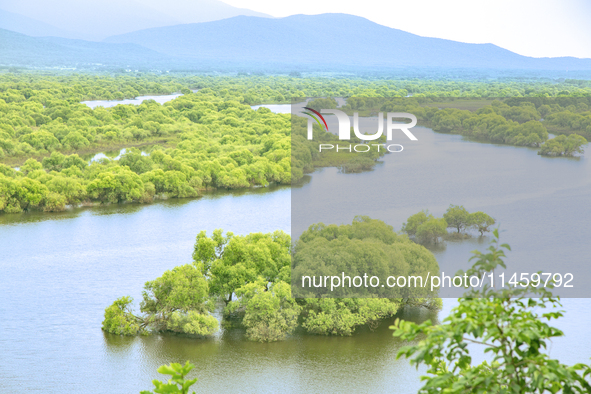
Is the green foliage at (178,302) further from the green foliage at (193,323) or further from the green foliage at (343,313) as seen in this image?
the green foliage at (343,313)

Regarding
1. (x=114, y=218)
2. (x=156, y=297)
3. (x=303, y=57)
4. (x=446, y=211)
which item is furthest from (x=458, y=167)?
(x=303, y=57)

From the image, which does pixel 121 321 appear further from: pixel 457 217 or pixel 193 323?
pixel 457 217

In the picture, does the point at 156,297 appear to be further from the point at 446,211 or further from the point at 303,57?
the point at 303,57

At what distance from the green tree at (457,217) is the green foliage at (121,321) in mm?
9829

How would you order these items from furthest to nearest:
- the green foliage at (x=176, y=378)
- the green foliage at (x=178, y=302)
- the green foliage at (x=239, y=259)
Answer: the green foliage at (x=239, y=259), the green foliage at (x=178, y=302), the green foliage at (x=176, y=378)

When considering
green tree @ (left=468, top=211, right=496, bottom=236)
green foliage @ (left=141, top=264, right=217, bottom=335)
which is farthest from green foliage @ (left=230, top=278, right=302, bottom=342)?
green tree @ (left=468, top=211, right=496, bottom=236)

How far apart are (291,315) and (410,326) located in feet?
48.9

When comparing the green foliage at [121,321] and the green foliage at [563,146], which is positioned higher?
the green foliage at [563,146]

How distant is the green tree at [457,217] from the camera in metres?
15.7

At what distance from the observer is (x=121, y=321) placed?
19484 mm

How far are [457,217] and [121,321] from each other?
10.4 meters

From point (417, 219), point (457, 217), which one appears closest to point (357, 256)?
point (417, 219)

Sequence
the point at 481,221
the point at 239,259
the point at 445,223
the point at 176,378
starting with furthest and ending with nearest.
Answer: the point at 239,259
the point at 445,223
the point at 481,221
the point at 176,378

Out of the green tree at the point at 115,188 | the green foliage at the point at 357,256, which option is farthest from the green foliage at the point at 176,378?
the green tree at the point at 115,188
